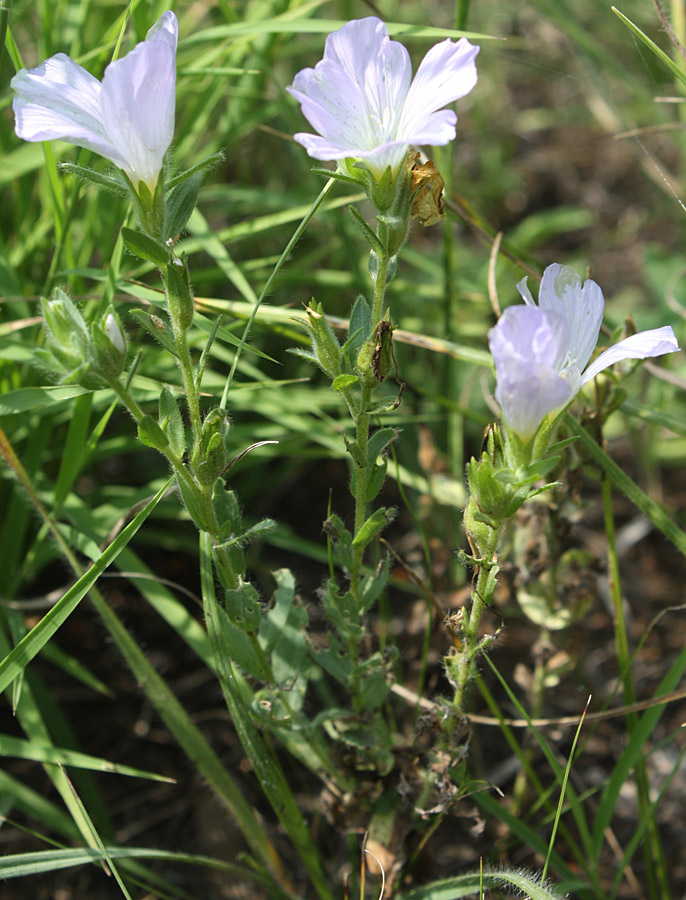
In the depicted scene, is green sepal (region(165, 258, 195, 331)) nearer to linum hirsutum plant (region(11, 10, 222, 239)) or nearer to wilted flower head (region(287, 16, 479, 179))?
linum hirsutum plant (region(11, 10, 222, 239))

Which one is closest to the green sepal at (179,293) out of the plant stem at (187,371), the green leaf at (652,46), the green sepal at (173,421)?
the plant stem at (187,371)

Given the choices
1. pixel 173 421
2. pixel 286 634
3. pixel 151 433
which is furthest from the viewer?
pixel 286 634

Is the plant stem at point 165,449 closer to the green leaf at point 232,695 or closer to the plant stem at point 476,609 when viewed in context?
the green leaf at point 232,695

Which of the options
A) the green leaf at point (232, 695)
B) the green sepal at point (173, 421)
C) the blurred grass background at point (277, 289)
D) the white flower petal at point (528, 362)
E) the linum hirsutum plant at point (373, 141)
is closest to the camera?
the white flower petal at point (528, 362)

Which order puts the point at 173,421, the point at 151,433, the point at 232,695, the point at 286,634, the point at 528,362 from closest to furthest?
the point at 528,362 → the point at 151,433 → the point at 173,421 → the point at 232,695 → the point at 286,634

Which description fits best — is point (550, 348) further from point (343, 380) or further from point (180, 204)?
point (180, 204)

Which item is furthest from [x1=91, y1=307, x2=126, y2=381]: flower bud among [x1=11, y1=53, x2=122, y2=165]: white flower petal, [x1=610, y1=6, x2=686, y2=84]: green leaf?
[x1=610, y1=6, x2=686, y2=84]: green leaf

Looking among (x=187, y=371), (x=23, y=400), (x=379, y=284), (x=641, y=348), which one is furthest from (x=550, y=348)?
(x=23, y=400)
